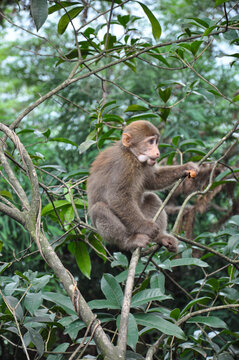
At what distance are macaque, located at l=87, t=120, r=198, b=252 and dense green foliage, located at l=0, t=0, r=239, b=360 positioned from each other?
0.15 m

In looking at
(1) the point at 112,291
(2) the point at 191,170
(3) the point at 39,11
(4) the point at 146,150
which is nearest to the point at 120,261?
(1) the point at 112,291

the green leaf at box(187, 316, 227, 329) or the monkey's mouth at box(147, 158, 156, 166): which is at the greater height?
the monkey's mouth at box(147, 158, 156, 166)

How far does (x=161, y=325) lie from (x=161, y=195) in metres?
3.88

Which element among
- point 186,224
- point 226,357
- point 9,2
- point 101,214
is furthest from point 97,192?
point 9,2

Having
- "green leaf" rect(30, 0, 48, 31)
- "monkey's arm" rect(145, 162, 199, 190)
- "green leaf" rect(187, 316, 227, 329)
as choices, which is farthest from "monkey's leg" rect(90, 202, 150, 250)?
"green leaf" rect(30, 0, 48, 31)

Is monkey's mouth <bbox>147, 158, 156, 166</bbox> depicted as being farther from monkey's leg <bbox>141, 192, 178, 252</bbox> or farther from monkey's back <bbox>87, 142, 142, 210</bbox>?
monkey's leg <bbox>141, 192, 178, 252</bbox>

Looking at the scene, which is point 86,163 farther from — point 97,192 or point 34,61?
point 34,61

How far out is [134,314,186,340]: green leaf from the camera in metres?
2.27

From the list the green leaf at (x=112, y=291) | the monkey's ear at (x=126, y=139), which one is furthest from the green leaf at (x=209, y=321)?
the monkey's ear at (x=126, y=139)

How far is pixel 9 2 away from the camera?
7270 mm

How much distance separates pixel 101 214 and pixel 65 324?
1407 millimetres

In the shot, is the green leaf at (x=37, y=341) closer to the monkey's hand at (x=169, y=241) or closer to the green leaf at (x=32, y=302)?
the green leaf at (x=32, y=302)

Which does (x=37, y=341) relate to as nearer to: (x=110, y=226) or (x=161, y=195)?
(x=110, y=226)

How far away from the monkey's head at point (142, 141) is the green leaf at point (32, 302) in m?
2.00
